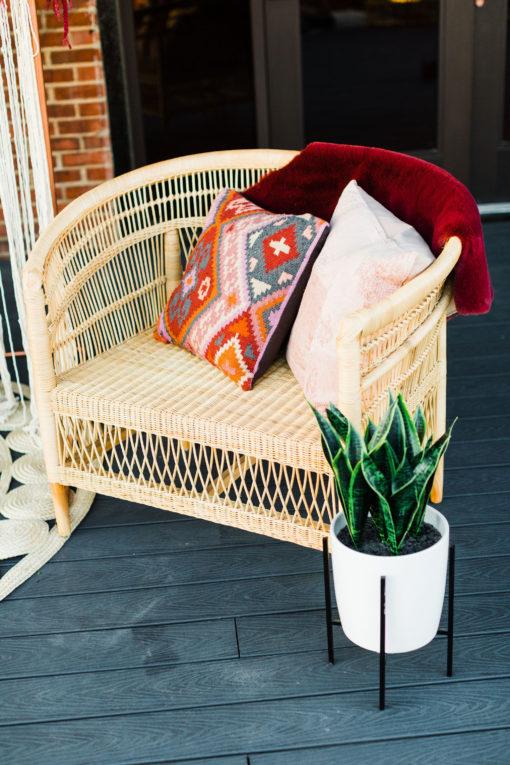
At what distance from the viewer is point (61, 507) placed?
1992 mm

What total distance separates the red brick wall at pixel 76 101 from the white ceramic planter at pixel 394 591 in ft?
8.60

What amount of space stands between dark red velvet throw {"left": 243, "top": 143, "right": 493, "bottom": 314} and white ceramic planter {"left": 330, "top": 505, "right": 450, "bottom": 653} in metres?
0.48

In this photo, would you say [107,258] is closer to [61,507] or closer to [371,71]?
[61,507]

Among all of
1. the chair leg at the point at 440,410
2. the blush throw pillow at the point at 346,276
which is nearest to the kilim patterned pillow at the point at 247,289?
the blush throw pillow at the point at 346,276

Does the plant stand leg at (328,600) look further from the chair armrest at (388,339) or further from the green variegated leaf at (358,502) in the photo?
the chair armrest at (388,339)

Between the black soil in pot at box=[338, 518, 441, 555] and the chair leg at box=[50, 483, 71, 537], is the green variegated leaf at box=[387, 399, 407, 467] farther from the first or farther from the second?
the chair leg at box=[50, 483, 71, 537]

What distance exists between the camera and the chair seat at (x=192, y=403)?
5.36 feet

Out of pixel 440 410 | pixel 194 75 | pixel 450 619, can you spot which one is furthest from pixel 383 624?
pixel 194 75

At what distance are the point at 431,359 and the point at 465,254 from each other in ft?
0.99

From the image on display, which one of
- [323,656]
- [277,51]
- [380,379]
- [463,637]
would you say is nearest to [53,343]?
[380,379]

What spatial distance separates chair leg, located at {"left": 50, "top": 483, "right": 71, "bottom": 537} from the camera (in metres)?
1.98

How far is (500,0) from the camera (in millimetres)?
3902

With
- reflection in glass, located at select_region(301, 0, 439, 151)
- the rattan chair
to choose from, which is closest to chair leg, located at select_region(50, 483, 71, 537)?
the rattan chair

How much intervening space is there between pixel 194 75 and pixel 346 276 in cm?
296
